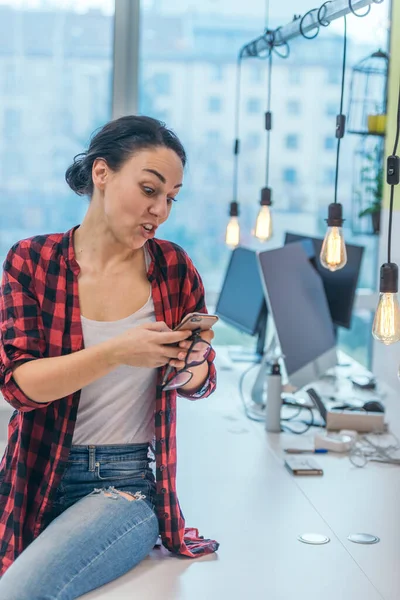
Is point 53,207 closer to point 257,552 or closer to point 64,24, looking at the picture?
point 64,24

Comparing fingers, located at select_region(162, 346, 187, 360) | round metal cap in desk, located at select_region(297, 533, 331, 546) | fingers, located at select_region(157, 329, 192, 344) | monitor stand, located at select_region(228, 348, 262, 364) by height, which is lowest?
monitor stand, located at select_region(228, 348, 262, 364)

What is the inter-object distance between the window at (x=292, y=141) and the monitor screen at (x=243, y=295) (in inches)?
42.1

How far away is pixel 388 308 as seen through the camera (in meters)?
2.11

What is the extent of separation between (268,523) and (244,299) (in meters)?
1.96

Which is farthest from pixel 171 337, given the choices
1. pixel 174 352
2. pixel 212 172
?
pixel 212 172

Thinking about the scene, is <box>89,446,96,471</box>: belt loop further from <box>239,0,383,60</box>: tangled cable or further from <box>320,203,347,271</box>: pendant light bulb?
<box>239,0,383,60</box>: tangled cable

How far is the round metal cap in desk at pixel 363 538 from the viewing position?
203 centimetres

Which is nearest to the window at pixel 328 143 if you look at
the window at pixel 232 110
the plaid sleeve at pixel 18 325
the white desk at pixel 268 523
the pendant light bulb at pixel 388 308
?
the window at pixel 232 110

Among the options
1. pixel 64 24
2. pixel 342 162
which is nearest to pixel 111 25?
pixel 64 24

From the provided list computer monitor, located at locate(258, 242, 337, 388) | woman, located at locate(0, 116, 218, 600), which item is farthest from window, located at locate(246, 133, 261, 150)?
woman, located at locate(0, 116, 218, 600)

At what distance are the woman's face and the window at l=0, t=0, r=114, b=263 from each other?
3.09 meters

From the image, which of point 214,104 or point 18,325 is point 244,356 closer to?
point 214,104

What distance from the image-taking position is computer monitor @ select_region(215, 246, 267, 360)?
3877mm

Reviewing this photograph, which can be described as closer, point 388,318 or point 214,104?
point 388,318
